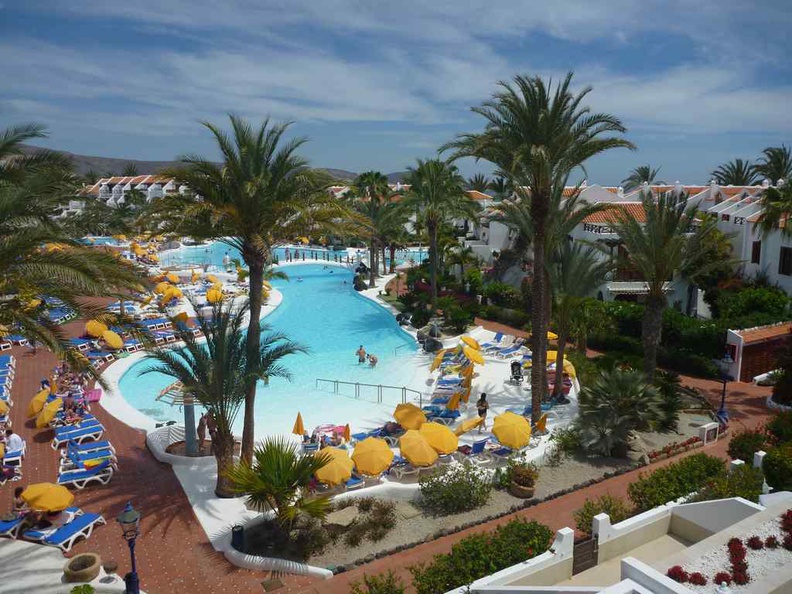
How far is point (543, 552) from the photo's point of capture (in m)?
10.1

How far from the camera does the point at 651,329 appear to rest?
19.2 m

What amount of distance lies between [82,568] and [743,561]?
10.9 meters

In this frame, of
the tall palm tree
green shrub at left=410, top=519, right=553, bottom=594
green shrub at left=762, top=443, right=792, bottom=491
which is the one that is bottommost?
green shrub at left=410, top=519, right=553, bottom=594

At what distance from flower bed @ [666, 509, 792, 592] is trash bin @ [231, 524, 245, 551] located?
24.9ft

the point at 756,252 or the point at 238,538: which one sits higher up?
the point at 756,252

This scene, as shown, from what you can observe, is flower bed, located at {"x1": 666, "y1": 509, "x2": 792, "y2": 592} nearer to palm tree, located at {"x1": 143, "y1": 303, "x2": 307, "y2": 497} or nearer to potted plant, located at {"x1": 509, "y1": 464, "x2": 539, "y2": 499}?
potted plant, located at {"x1": 509, "y1": 464, "x2": 539, "y2": 499}

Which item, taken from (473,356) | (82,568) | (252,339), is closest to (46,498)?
(82,568)

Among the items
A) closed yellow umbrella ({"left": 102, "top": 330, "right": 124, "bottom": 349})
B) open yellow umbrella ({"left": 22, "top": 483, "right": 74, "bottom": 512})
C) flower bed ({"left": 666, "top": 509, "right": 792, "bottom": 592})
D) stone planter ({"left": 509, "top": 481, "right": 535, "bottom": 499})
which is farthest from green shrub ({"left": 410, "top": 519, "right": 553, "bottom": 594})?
closed yellow umbrella ({"left": 102, "top": 330, "right": 124, "bottom": 349})

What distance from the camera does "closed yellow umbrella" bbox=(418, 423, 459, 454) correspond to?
47.8 ft

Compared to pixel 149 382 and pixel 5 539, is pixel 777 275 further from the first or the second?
pixel 5 539

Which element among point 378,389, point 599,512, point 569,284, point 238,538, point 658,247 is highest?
point 658,247

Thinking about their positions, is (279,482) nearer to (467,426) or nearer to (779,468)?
(467,426)

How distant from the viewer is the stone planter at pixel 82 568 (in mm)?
10242

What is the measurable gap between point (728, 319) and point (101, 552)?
79.1 ft
